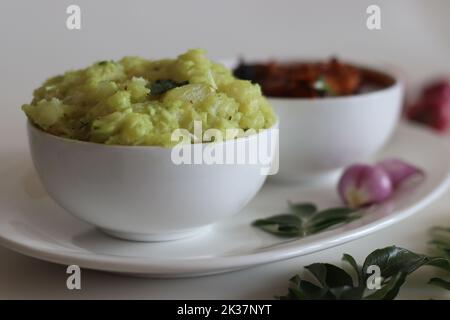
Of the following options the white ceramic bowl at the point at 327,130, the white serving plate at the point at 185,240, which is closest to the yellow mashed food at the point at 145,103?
the white serving plate at the point at 185,240

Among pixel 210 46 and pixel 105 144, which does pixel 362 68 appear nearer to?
pixel 210 46

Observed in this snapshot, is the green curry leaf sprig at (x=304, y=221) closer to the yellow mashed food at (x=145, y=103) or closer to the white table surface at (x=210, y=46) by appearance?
the white table surface at (x=210, y=46)

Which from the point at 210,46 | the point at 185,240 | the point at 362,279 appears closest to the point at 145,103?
the point at 185,240

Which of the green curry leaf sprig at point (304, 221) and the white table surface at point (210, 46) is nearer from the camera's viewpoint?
the white table surface at point (210, 46)

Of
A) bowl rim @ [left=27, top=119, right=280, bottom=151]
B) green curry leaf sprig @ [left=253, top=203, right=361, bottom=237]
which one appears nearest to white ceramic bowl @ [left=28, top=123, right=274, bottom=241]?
bowl rim @ [left=27, top=119, right=280, bottom=151]

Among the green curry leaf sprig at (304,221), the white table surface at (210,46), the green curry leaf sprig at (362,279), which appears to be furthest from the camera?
the green curry leaf sprig at (304,221)
